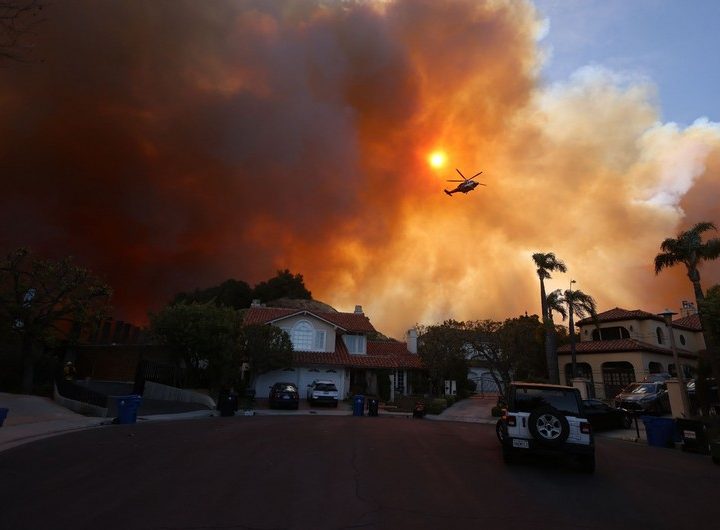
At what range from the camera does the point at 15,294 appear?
71.7 feet

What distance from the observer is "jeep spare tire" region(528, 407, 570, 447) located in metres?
9.21

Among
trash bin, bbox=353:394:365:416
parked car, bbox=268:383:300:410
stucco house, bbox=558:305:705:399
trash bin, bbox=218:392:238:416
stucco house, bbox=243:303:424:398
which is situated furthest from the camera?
stucco house, bbox=558:305:705:399

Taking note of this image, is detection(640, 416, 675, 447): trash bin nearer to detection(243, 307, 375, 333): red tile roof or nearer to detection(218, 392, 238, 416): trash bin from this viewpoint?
detection(218, 392, 238, 416): trash bin

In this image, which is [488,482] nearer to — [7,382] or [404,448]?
[404,448]

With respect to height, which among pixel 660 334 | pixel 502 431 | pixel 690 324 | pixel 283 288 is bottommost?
pixel 502 431

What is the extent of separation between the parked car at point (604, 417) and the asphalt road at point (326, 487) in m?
6.98

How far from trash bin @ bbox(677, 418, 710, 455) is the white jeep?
7291 millimetres

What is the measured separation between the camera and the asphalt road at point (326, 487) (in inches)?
232

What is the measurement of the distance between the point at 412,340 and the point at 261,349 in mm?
18322

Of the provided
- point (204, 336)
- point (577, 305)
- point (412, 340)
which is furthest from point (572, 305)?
point (204, 336)

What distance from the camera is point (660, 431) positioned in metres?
15.7

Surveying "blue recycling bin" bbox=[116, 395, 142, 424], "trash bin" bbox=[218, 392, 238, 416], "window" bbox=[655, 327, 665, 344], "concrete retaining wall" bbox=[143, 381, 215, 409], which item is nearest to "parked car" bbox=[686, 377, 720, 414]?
"window" bbox=[655, 327, 665, 344]

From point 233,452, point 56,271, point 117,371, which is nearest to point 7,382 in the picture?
point 56,271

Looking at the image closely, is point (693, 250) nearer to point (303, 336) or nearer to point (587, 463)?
point (587, 463)
